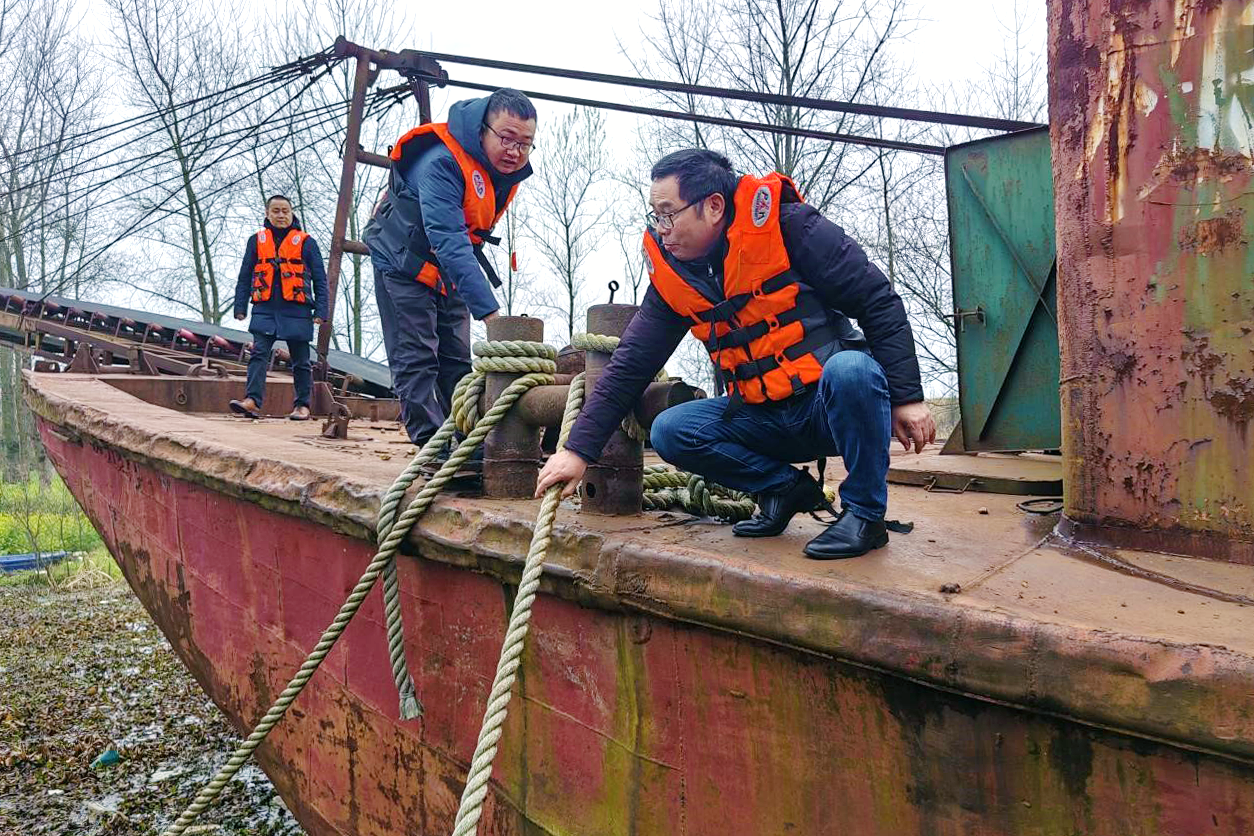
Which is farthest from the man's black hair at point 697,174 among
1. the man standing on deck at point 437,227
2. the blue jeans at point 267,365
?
the blue jeans at point 267,365

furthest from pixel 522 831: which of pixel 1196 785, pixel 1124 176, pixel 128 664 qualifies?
pixel 128 664

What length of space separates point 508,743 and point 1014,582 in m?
1.38

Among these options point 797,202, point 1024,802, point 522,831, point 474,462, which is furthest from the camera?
point 474,462

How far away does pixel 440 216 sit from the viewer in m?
2.96

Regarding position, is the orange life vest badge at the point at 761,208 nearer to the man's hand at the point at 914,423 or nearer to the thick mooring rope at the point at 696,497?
the man's hand at the point at 914,423

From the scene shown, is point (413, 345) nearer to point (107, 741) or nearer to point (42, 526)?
point (107, 741)

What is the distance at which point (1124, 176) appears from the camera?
5.59 ft

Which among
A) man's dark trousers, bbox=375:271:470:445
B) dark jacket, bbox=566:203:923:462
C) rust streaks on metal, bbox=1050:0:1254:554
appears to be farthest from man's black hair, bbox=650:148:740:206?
man's dark trousers, bbox=375:271:470:445

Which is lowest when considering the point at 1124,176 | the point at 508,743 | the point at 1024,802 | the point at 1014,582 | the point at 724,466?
the point at 508,743

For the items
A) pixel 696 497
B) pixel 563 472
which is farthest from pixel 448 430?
pixel 696 497

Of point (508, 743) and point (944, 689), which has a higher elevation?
point (944, 689)

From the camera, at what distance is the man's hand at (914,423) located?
1.80 metres

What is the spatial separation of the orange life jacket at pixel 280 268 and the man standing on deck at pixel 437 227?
11.1 ft

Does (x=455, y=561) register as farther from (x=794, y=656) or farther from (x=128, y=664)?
(x=128, y=664)
